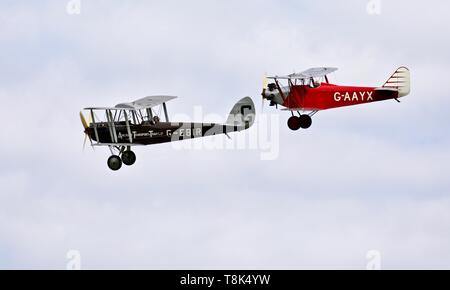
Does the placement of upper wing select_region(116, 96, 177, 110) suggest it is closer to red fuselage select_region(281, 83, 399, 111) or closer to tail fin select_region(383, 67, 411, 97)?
red fuselage select_region(281, 83, 399, 111)

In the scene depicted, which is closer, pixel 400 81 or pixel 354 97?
pixel 354 97

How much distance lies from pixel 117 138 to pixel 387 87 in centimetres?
1183

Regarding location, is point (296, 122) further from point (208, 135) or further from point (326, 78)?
point (208, 135)

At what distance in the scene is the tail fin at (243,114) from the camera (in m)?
49.9

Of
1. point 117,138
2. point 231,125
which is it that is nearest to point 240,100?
point 231,125

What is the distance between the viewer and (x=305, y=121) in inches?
2110

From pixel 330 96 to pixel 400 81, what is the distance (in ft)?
9.57

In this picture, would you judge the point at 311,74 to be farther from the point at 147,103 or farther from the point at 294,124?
the point at 147,103

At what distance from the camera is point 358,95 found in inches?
2096

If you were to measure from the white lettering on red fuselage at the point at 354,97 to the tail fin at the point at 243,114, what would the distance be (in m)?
4.75

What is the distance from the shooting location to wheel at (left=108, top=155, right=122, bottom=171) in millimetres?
48625

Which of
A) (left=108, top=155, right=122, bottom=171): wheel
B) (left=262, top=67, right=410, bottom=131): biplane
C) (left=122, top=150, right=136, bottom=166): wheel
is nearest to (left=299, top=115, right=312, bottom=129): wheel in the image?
(left=262, top=67, right=410, bottom=131): biplane

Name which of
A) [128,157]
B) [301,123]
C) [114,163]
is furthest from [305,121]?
[114,163]

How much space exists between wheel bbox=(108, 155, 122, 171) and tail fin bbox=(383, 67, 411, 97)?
11943mm
